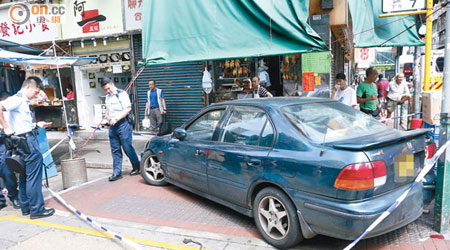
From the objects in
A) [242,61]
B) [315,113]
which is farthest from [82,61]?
[315,113]

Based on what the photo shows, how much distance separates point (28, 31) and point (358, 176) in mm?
14124

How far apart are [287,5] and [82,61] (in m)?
5.35

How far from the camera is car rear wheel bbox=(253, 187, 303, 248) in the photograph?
3496mm

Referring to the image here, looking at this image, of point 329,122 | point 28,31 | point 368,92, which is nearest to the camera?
point 329,122

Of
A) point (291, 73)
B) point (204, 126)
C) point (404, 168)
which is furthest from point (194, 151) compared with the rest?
point (291, 73)

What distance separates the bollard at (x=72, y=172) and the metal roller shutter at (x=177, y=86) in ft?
15.6

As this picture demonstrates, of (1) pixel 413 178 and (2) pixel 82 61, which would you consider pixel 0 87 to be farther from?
(1) pixel 413 178

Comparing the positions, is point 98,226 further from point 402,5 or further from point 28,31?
point 28,31

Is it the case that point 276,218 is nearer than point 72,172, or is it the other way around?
point 276,218

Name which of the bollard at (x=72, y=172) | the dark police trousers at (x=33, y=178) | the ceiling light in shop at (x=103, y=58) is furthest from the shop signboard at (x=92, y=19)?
the dark police trousers at (x=33, y=178)

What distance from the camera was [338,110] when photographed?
412cm

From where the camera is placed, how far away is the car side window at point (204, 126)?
473cm

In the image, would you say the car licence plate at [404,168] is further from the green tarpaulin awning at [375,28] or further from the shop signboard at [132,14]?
the shop signboard at [132,14]

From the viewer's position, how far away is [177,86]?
10906 mm
